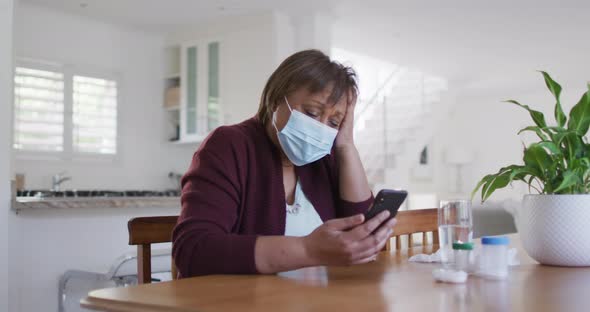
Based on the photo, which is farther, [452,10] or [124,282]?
[452,10]

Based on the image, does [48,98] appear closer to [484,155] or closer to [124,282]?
[124,282]

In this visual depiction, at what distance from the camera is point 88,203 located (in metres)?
2.89

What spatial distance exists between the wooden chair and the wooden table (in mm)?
572

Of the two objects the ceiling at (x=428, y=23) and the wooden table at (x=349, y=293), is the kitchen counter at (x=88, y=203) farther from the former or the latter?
the ceiling at (x=428, y=23)

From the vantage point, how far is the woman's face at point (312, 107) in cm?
145

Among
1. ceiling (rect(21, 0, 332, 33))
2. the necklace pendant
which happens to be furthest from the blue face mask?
ceiling (rect(21, 0, 332, 33))

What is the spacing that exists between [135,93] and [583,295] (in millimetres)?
5147

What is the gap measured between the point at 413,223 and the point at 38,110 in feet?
13.0

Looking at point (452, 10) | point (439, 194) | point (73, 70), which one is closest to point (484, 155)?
point (439, 194)

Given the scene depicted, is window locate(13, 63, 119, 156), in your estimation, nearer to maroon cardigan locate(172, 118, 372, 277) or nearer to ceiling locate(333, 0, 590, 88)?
ceiling locate(333, 0, 590, 88)

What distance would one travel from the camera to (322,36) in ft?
17.8

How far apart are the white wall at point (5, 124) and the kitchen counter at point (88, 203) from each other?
0.33 feet

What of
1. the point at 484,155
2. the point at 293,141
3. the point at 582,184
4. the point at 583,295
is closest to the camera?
the point at 583,295

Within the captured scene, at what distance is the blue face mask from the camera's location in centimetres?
145
